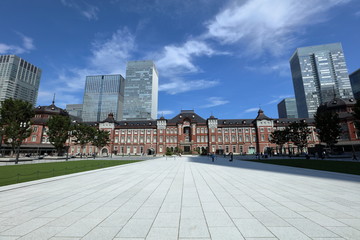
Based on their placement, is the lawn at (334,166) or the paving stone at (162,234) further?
the lawn at (334,166)

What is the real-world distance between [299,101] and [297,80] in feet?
53.4

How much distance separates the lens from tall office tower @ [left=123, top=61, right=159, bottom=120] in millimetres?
124500

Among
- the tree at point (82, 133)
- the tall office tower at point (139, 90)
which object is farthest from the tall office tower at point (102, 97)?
the tree at point (82, 133)

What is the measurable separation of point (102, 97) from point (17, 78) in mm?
72748

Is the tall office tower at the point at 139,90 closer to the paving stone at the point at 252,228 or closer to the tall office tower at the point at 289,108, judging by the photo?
the tall office tower at the point at 289,108

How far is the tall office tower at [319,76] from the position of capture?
10794 centimetres

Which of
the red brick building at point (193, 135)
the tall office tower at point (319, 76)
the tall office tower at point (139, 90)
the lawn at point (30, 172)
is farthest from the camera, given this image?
the tall office tower at point (139, 90)

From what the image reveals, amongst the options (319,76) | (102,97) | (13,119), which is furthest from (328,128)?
(102,97)

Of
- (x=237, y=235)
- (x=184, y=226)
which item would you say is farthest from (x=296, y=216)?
(x=184, y=226)

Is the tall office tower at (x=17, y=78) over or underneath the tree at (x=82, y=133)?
over

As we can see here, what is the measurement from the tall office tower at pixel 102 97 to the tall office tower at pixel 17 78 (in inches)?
1951

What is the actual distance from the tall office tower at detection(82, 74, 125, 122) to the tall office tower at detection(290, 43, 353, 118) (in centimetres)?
14206

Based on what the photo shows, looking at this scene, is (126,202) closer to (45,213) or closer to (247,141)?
(45,213)

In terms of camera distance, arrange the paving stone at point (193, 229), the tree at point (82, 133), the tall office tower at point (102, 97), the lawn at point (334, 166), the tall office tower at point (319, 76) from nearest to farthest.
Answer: the paving stone at point (193, 229) < the lawn at point (334, 166) < the tree at point (82, 133) < the tall office tower at point (319, 76) < the tall office tower at point (102, 97)
